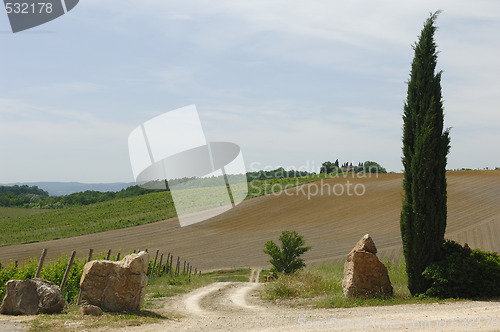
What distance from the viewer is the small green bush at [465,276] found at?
1462cm

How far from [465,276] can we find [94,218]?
66549 millimetres

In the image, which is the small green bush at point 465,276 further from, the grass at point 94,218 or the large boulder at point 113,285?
the grass at point 94,218

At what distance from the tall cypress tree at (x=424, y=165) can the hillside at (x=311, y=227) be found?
732 inches

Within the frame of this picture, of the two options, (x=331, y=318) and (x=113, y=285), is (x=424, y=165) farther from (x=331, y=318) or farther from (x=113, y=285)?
(x=113, y=285)

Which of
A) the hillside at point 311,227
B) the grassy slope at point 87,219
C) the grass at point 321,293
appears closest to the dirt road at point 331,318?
the grass at point 321,293

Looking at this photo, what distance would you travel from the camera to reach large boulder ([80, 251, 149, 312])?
1334 cm

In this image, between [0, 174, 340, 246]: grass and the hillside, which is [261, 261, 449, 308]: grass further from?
[0, 174, 340, 246]: grass

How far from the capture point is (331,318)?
1206 cm

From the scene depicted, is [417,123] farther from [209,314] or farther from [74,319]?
[74,319]

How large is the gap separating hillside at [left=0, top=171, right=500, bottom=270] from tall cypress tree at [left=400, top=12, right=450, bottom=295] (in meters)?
18.6

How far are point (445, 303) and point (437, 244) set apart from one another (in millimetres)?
2428

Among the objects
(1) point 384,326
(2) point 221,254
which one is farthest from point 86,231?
(1) point 384,326

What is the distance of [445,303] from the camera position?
14.0 metres

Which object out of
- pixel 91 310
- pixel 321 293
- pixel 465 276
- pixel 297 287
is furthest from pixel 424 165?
pixel 91 310
